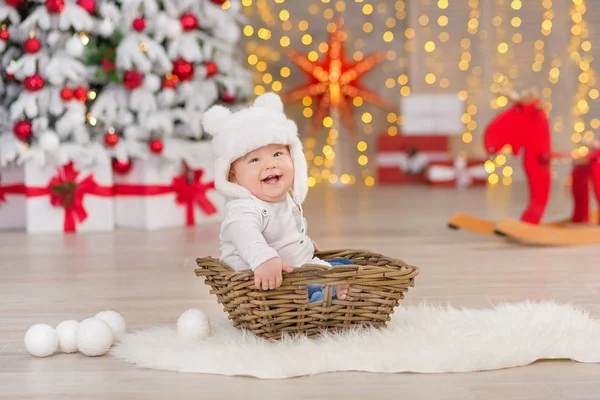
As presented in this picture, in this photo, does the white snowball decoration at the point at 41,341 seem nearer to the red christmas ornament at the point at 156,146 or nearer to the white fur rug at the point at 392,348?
the white fur rug at the point at 392,348

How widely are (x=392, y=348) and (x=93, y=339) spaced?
0.72m

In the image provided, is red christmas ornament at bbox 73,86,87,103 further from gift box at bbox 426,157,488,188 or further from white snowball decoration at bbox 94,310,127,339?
gift box at bbox 426,157,488,188

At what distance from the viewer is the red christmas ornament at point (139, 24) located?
4516mm

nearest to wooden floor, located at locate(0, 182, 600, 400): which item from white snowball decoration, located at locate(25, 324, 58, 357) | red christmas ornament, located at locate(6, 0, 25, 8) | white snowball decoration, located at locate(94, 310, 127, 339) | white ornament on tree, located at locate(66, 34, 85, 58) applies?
white snowball decoration, located at locate(25, 324, 58, 357)

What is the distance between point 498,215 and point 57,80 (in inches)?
102

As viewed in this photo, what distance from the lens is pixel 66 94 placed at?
4.48 m

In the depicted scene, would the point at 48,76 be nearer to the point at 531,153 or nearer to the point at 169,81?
the point at 169,81

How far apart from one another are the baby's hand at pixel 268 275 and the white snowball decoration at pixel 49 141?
2645mm

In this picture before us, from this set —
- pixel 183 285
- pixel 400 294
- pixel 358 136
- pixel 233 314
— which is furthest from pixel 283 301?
pixel 358 136

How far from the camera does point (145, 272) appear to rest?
3.42 metres

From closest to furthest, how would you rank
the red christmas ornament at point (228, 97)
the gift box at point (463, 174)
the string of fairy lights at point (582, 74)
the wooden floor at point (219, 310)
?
the wooden floor at point (219, 310), the red christmas ornament at point (228, 97), the gift box at point (463, 174), the string of fairy lights at point (582, 74)

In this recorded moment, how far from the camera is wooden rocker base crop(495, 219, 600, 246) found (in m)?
3.98

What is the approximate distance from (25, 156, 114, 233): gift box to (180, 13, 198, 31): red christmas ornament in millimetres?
798

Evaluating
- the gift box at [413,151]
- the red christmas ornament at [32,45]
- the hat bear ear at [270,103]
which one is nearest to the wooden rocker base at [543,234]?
the hat bear ear at [270,103]
